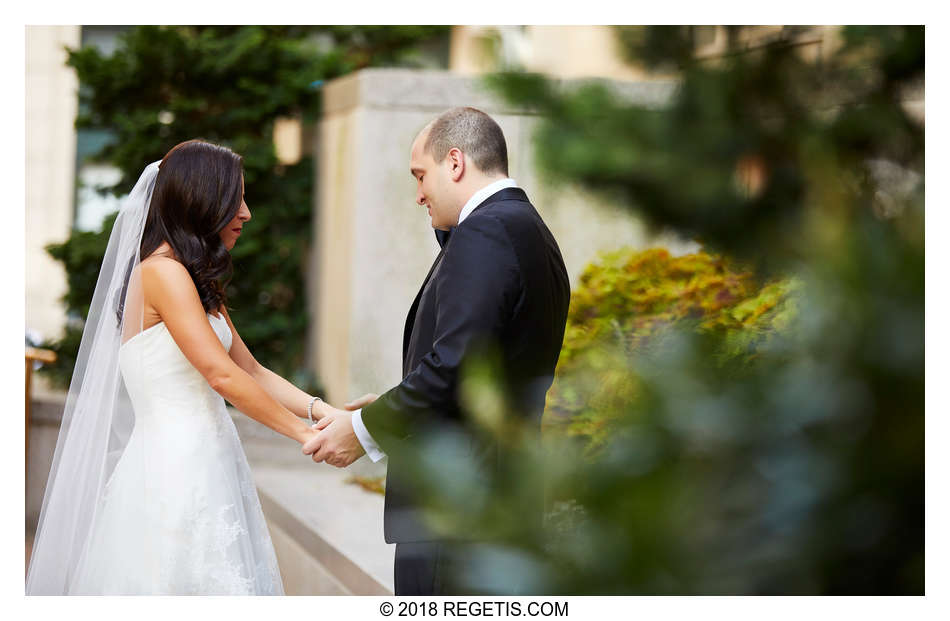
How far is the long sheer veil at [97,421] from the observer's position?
258cm

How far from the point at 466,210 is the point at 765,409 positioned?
Answer: 193 cm

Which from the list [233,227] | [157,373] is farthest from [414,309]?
[157,373]

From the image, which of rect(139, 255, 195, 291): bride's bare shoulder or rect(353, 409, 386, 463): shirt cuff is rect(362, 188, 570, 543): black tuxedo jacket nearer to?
rect(353, 409, 386, 463): shirt cuff

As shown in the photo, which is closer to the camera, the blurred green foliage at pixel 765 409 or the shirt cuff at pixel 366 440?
the blurred green foliage at pixel 765 409

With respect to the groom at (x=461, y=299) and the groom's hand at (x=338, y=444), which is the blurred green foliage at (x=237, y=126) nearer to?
the groom's hand at (x=338, y=444)

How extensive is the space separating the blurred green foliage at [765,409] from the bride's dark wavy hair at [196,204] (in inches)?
80.8

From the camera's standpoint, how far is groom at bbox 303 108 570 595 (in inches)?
85.7

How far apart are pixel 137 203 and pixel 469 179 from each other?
991mm

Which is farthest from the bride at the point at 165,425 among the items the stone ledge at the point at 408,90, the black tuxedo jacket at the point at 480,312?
the stone ledge at the point at 408,90

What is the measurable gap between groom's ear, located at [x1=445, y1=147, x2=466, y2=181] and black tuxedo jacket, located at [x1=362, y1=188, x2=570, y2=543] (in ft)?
0.39

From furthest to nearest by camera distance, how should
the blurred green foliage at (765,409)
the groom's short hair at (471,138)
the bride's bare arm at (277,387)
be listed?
the bride's bare arm at (277,387) → the groom's short hair at (471,138) → the blurred green foliage at (765,409)

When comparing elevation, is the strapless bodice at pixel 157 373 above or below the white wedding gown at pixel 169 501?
above

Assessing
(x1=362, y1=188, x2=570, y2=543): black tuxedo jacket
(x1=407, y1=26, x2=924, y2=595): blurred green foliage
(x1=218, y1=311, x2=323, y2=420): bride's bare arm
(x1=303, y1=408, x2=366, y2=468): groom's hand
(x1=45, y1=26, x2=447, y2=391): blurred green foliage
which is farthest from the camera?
(x1=45, y1=26, x2=447, y2=391): blurred green foliage

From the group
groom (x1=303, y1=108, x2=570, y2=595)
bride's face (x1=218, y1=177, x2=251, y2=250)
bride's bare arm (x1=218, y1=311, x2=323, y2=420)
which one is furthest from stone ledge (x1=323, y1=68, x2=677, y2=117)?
groom (x1=303, y1=108, x2=570, y2=595)
